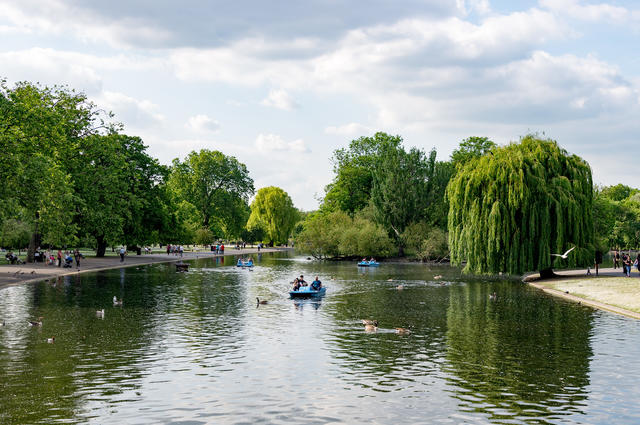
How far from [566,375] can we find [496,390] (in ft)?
10.2

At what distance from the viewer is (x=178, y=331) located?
25734 millimetres

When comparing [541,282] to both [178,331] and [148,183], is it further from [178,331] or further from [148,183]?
[148,183]

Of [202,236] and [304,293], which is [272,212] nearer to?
[202,236]

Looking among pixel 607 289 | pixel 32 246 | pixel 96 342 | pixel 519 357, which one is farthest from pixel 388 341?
pixel 32 246

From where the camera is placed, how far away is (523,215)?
48.1 m

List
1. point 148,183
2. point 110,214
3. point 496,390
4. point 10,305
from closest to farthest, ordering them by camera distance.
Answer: point 496,390
point 10,305
point 110,214
point 148,183

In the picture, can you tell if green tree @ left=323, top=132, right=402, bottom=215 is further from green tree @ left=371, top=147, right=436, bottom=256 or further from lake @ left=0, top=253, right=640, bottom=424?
lake @ left=0, top=253, right=640, bottom=424

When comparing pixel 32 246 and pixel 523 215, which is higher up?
pixel 523 215

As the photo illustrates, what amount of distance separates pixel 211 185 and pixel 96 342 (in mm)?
116612

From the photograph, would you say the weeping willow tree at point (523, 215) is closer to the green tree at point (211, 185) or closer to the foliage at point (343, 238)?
the foliage at point (343, 238)

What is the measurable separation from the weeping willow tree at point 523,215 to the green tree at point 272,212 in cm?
10601

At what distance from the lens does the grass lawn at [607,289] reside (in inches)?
1371

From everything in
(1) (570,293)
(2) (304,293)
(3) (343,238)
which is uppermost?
(3) (343,238)

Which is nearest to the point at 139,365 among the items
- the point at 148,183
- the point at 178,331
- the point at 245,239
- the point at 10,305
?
the point at 178,331
